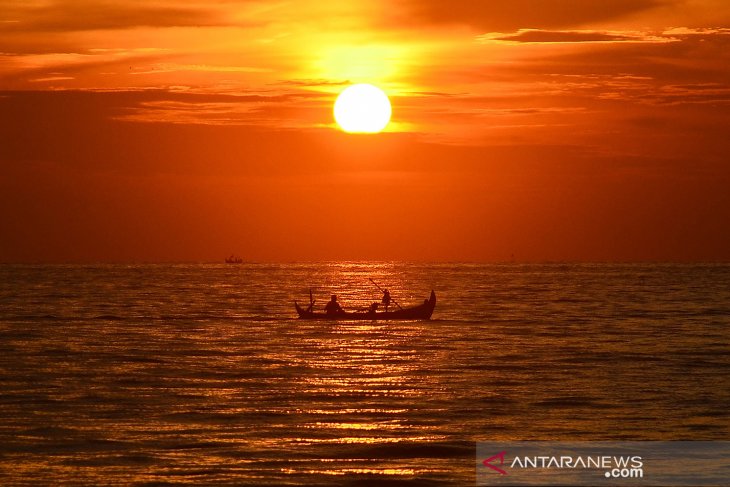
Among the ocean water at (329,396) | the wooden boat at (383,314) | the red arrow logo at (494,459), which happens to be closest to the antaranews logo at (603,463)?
the red arrow logo at (494,459)

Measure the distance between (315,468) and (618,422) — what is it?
1114 centimetres

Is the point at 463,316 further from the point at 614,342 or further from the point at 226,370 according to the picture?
the point at 226,370

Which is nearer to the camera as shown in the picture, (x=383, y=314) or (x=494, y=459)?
(x=494, y=459)

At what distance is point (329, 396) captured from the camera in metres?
40.0

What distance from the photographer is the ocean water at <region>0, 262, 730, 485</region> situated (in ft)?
92.2

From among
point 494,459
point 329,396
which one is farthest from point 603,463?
point 329,396

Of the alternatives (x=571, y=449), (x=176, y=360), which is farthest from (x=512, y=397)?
(x=176, y=360)

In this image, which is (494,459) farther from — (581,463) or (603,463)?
(603,463)

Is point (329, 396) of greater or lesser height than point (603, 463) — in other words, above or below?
above

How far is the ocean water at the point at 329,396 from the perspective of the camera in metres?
28.1

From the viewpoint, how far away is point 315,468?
2744cm

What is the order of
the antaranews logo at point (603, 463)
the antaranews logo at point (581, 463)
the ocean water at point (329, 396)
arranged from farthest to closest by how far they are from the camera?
the ocean water at point (329, 396) → the antaranews logo at point (581, 463) → the antaranews logo at point (603, 463)

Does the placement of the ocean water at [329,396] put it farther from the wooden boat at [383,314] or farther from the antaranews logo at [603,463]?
the wooden boat at [383,314]

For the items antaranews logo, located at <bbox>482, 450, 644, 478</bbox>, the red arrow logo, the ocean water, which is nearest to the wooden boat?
the ocean water
